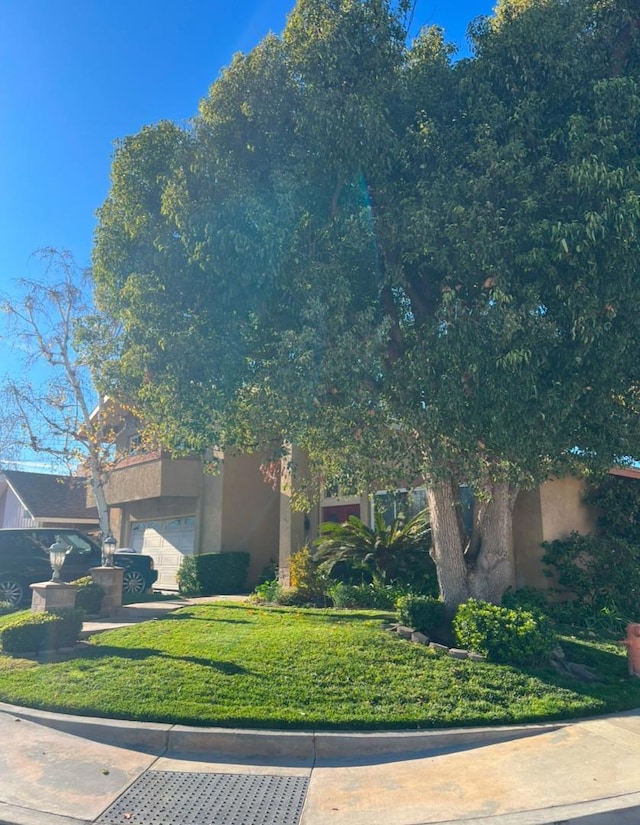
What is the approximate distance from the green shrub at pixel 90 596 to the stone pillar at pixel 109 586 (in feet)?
0.23

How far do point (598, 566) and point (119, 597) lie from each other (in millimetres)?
8840

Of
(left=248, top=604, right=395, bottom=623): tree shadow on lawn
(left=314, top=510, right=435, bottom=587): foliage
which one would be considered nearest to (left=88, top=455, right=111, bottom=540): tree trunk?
(left=248, top=604, right=395, bottom=623): tree shadow on lawn

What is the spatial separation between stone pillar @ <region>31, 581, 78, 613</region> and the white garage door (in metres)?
9.92

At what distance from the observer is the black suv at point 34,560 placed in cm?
1384

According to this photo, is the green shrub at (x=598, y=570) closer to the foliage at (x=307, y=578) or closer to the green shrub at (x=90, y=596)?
the foliage at (x=307, y=578)

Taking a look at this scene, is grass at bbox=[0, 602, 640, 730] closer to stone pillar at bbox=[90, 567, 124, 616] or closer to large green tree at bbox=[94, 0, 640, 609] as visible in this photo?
large green tree at bbox=[94, 0, 640, 609]

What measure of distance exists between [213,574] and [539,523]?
28.1 ft

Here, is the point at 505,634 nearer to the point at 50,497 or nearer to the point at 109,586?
the point at 109,586

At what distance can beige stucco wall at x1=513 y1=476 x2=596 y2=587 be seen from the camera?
490 inches

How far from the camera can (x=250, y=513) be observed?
18.7 m

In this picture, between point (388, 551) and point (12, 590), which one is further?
point (12, 590)

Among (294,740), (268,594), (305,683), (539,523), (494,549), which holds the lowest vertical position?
(294,740)

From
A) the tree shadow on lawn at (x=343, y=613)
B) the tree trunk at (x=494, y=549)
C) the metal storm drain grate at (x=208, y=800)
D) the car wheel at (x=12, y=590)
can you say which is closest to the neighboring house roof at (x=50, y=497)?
the car wheel at (x=12, y=590)

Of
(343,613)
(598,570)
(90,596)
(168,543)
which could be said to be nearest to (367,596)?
(343,613)
